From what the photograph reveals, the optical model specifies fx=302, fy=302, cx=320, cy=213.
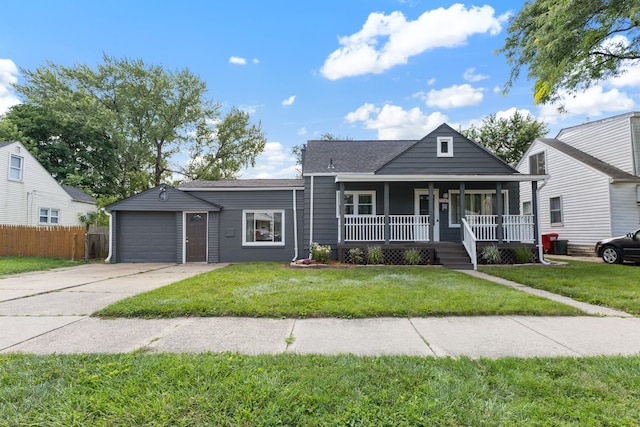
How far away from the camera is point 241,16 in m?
12.3

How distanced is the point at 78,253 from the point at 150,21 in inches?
429

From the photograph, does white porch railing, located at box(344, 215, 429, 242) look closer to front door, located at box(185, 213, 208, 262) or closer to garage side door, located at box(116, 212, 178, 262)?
front door, located at box(185, 213, 208, 262)

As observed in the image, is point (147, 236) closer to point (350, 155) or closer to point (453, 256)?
point (350, 155)

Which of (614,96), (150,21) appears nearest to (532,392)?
(150,21)

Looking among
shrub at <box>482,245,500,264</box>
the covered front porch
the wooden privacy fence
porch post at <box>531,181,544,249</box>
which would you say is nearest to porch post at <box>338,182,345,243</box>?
the covered front porch

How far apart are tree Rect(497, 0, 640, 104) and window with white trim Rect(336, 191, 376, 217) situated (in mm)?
A: 6490

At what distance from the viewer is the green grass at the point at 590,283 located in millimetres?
5316

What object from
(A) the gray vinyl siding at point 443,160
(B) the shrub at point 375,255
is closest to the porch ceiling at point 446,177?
(A) the gray vinyl siding at point 443,160

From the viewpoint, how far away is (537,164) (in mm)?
17219

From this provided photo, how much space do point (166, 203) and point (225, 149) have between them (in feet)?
57.3

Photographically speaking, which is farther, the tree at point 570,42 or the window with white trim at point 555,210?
the window with white trim at point 555,210

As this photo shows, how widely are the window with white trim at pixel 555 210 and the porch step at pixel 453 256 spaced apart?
8634 mm

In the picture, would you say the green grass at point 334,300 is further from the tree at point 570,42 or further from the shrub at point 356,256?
the tree at point 570,42

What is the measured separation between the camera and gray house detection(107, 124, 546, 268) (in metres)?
12.1
